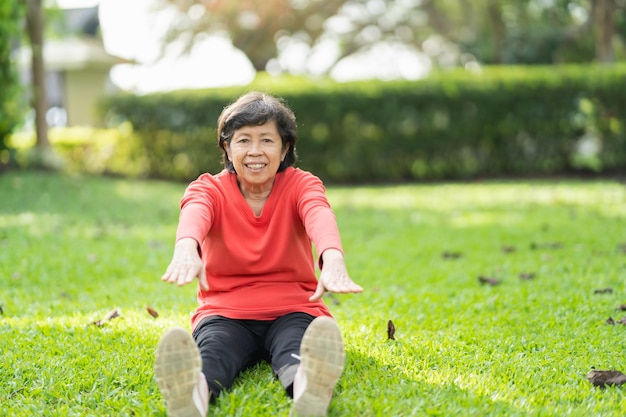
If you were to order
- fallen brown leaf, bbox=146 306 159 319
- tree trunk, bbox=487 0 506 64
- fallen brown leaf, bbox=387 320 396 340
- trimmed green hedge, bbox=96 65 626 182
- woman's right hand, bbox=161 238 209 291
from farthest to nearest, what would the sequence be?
tree trunk, bbox=487 0 506 64, trimmed green hedge, bbox=96 65 626 182, fallen brown leaf, bbox=146 306 159 319, fallen brown leaf, bbox=387 320 396 340, woman's right hand, bbox=161 238 209 291

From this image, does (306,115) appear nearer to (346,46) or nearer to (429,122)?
(429,122)

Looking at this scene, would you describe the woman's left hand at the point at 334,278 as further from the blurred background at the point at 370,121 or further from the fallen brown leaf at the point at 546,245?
the blurred background at the point at 370,121

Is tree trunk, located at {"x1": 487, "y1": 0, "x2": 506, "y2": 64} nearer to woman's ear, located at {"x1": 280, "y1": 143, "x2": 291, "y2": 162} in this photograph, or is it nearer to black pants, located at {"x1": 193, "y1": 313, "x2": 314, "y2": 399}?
woman's ear, located at {"x1": 280, "y1": 143, "x2": 291, "y2": 162}

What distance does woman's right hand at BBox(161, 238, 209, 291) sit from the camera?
2.53 meters

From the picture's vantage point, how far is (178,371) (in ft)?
7.85

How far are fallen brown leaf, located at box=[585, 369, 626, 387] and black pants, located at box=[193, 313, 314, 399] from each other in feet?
4.13

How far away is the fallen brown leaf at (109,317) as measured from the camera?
3.91 m

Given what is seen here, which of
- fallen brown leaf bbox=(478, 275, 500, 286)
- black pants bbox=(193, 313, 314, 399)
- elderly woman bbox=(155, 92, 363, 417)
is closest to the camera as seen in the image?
black pants bbox=(193, 313, 314, 399)

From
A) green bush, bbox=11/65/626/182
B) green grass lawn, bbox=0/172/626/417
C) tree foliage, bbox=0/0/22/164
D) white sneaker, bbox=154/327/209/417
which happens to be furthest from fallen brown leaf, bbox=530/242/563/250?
tree foliage, bbox=0/0/22/164

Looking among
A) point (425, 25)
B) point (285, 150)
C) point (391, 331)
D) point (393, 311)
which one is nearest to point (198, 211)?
point (285, 150)

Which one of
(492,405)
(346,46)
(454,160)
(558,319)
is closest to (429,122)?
(454,160)

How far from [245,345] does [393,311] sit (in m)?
1.50

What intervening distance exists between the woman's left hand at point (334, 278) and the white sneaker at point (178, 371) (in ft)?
1.78

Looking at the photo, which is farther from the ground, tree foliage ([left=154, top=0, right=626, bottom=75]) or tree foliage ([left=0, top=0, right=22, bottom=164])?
tree foliage ([left=154, top=0, right=626, bottom=75])
